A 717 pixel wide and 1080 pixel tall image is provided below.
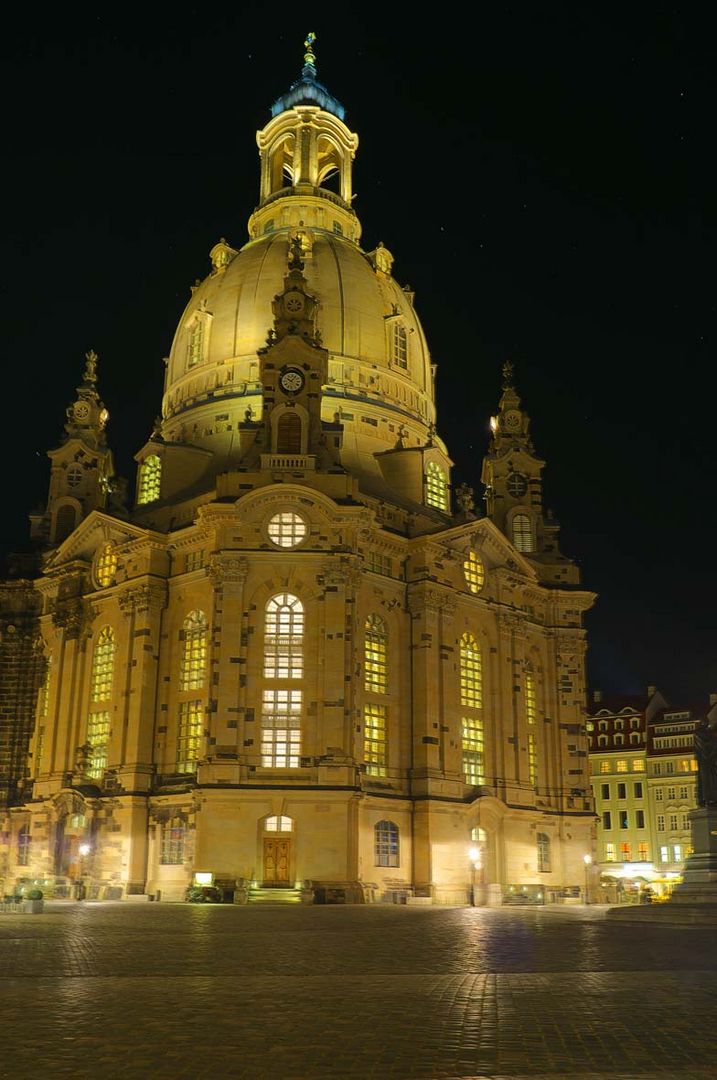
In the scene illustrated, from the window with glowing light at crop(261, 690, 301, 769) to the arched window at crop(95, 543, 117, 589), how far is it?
16.4 metres

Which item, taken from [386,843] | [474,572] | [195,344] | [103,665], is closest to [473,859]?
[386,843]

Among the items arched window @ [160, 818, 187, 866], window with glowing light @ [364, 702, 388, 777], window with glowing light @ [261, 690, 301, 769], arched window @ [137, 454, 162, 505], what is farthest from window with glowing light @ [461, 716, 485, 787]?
arched window @ [137, 454, 162, 505]

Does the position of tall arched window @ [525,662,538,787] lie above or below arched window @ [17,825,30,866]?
above

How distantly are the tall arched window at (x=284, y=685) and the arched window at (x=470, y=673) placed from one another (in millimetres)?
13851

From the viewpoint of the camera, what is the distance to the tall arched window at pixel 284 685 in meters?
63.7

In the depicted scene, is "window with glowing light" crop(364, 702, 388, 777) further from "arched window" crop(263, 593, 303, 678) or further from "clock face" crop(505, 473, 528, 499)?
"clock face" crop(505, 473, 528, 499)

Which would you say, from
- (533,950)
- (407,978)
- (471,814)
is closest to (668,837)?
(471,814)

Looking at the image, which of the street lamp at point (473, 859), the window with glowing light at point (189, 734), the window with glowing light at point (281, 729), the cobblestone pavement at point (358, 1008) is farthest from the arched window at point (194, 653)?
the cobblestone pavement at point (358, 1008)

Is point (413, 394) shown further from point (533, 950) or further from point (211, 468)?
point (533, 950)

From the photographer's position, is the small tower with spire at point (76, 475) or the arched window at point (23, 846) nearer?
the arched window at point (23, 846)

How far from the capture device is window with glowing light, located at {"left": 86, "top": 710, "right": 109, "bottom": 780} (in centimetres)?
7112

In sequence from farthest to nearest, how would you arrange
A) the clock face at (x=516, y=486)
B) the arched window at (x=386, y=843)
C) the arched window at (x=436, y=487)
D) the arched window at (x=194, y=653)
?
1. the clock face at (x=516, y=486)
2. the arched window at (x=436, y=487)
3. the arched window at (x=194, y=653)
4. the arched window at (x=386, y=843)

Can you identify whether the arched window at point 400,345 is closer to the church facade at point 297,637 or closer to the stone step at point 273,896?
the church facade at point 297,637

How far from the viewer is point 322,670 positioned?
6469 cm
